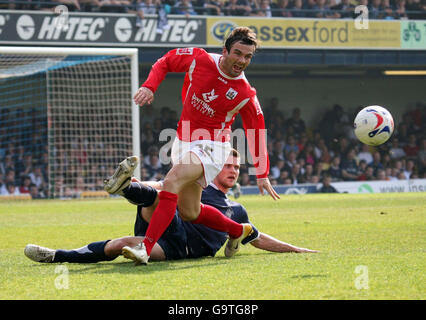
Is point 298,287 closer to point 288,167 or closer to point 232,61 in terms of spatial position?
point 232,61

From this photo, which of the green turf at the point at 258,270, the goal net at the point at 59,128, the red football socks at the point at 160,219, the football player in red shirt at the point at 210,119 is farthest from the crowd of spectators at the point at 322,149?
the red football socks at the point at 160,219

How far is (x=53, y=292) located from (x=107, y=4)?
1568 centimetres

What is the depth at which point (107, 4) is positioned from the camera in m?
18.5

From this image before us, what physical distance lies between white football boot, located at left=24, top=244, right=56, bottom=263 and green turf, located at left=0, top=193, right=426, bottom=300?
0.08 meters

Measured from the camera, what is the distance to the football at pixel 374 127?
689 cm

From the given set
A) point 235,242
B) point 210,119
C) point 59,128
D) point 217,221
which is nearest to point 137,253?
point 217,221

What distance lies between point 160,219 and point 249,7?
1616 cm

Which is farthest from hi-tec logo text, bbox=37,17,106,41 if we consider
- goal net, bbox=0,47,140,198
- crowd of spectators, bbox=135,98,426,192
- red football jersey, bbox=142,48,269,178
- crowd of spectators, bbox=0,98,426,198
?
red football jersey, bbox=142,48,269,178

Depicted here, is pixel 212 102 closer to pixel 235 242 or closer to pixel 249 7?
pixel 235 242

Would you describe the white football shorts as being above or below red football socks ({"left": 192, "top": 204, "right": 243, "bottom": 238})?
above

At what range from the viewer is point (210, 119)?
573cm

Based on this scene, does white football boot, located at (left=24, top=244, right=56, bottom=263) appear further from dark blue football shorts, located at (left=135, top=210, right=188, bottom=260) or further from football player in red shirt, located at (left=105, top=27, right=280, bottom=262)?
football player in red shirt, located at (left=105, top=27, right=280, bottom=262)

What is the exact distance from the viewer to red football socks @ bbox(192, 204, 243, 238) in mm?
5352

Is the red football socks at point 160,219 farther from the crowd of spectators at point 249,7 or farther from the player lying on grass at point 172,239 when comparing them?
the crowd of spectators at point 249,7
